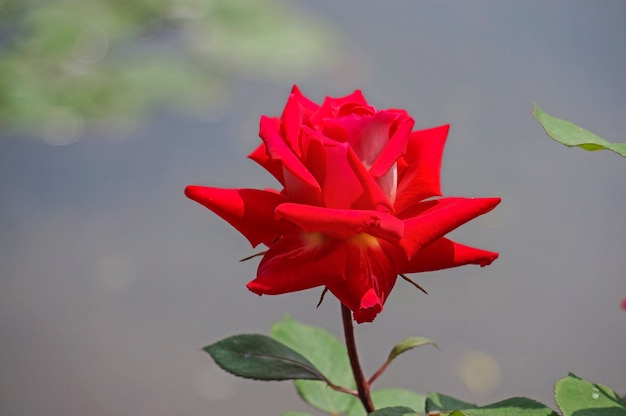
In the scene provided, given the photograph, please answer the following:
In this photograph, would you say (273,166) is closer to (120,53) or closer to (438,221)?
(438,221)

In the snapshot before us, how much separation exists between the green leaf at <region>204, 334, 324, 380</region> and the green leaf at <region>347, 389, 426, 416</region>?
0.26 feet

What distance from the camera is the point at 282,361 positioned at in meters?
0.25

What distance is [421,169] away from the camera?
23cm

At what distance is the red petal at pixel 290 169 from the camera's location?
202 mm

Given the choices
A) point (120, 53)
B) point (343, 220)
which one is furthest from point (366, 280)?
point (120, 53)

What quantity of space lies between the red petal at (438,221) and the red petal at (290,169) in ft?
0.10

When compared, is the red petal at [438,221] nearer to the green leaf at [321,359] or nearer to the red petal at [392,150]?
the red petal at [392,150]

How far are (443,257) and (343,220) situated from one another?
0.04 metres

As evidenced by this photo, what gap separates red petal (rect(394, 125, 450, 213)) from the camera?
9.0 inches

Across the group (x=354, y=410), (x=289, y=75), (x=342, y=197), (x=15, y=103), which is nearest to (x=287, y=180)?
(x=342, y=197)

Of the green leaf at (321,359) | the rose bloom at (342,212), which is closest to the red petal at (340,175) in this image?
the rose bloom at (342,212)

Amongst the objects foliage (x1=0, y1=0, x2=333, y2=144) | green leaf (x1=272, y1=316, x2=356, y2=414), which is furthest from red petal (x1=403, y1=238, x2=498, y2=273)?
foliage (x1=0, y1=0, x2=333, y2=144)

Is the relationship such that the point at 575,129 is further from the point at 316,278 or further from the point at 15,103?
the point at 15,103

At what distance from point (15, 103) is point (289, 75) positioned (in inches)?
23.7
